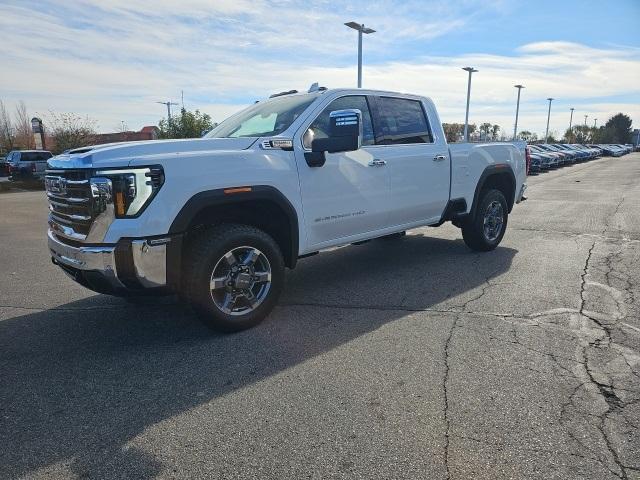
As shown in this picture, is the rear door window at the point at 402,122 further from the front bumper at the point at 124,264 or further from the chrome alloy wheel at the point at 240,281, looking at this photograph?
the front bumper at the point at 124,264

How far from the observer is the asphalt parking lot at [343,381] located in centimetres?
244

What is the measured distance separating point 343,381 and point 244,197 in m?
1.63

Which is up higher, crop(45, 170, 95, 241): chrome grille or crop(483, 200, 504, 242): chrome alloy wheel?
crop(45, 170, 95, 241): chrome grille

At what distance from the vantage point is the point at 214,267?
3766 millimetres

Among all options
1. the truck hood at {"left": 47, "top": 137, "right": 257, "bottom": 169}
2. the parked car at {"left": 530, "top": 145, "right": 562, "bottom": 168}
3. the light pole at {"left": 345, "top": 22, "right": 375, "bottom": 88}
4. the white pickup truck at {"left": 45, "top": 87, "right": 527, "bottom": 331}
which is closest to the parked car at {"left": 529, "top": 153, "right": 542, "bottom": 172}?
the parked car at {"left": 530, "top": 145, "right": 562, "bottom": 168}

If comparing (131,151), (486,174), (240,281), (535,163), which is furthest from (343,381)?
(535,163)

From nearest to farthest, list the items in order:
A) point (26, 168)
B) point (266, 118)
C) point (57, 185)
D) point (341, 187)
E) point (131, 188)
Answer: point (131, 188), point (57, 185), point (341, 187), point (266, 118), point (26, 168)

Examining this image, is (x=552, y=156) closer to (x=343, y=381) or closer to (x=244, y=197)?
(x=244, y=197)

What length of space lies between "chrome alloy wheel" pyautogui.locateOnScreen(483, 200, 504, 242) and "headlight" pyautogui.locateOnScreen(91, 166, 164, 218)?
15.7 ft

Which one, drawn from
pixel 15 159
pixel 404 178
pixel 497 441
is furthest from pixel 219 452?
pixel 15 159

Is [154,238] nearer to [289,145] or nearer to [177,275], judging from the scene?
[177,275]

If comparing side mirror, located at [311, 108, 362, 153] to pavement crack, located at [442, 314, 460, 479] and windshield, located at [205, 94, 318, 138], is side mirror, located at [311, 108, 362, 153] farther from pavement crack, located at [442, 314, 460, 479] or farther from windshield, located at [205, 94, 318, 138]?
pavement crack, located at [442, 314, 460, 479]

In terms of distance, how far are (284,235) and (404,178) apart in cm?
168

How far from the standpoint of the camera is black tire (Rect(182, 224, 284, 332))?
3.69 m
